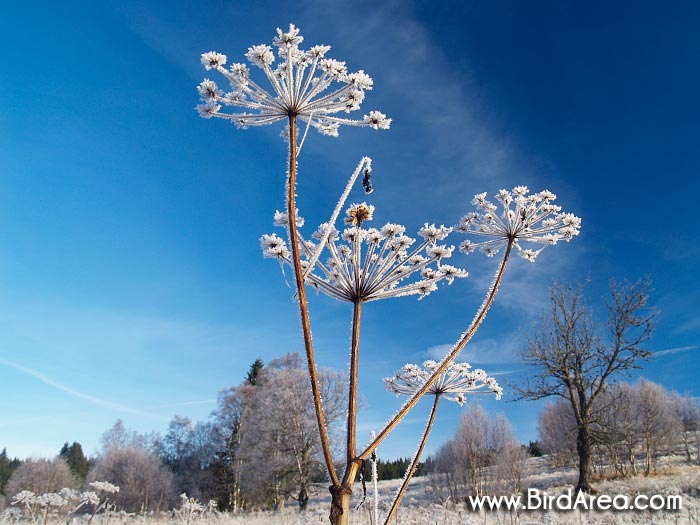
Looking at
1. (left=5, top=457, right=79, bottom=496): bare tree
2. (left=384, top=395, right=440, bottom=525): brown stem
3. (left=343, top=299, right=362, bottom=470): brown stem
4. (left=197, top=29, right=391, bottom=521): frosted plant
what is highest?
(left=197, top=29, right=391, bottom=521): frosted plant

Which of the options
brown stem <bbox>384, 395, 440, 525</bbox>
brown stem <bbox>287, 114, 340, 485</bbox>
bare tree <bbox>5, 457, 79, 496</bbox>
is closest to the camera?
brown stem <bbox>287, 114, 340, 485</bbox>

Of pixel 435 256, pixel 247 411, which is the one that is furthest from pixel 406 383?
pixel 247 411

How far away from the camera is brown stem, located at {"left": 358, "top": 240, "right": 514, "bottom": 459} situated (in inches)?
58.8

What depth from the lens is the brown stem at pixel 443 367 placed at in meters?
1.49

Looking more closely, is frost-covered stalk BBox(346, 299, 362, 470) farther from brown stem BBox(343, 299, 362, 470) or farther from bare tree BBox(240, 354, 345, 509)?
bare tree BBox(240, 354, 345, 509)

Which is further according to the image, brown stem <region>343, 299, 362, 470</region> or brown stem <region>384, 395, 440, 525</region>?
brown stem <region>384, 395, 440, 525</region>

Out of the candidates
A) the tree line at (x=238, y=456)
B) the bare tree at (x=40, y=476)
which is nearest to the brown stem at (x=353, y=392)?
the tree line at (x=238, y=456)

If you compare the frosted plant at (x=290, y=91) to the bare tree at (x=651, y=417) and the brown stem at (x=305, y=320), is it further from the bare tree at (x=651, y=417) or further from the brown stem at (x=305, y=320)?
the bare tree at (x=651, y=417)

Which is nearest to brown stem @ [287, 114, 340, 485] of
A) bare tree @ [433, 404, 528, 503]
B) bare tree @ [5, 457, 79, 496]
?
bare tree @ [433, 404, 528, 503]

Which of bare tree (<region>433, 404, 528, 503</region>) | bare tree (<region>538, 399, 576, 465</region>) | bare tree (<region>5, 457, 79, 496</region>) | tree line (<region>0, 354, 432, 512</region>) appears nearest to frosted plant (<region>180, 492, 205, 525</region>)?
tree line (<region>0, 354, 432, 512</region>)

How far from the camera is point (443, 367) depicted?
1770 millimetres

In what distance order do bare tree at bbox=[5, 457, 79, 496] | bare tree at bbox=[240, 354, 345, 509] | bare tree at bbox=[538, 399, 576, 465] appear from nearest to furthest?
bare tree at bbox=[240, 354, 345, 509]
bare tree at bbox=[538, 399, 576, 465]
bare tree at bbox=[5, 457, 79, 496]

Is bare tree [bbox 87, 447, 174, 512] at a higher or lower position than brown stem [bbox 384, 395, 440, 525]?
lower

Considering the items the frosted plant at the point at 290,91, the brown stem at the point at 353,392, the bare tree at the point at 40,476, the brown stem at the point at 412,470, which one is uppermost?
the frosted plant at the point at 290,91
